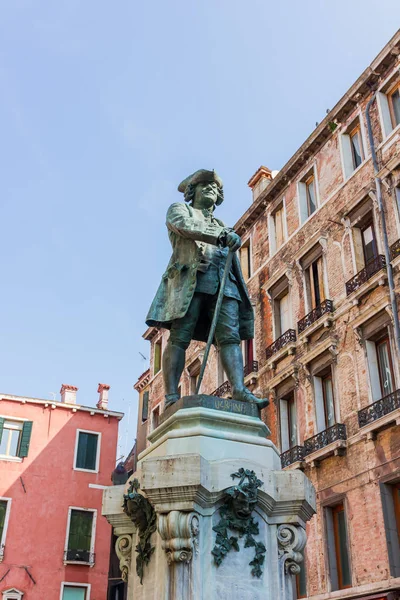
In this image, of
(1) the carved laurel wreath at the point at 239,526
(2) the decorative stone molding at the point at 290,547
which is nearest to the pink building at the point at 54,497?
(2) the decorative stone molding at the point at 290,547

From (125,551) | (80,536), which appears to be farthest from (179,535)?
(80,536)

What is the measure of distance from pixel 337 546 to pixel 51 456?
15308 mm

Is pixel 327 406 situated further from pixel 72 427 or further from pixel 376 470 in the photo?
pixel 72 427

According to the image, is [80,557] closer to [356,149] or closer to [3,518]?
[3,518]

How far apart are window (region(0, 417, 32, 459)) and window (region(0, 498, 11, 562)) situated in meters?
1.93

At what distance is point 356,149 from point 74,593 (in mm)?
19660

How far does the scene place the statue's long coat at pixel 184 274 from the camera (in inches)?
233

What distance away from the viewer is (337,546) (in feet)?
56.1

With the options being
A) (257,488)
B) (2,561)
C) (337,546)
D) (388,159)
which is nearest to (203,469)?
(257,488)

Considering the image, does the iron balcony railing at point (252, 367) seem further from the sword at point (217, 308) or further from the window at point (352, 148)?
the sword at point (217, 308)

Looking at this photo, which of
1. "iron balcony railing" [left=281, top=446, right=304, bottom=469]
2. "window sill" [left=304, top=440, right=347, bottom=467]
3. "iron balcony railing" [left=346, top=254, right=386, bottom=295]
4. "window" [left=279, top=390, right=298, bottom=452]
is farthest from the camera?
"window" [left=279, top=390, right=298, bottom=452]

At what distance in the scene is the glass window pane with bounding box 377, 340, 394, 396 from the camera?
55.9 feet

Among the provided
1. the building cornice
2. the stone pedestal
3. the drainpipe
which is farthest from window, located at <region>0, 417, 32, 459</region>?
the stone pedestal

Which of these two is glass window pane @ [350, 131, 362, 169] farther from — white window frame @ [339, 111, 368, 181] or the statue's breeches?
the statue's breeches
